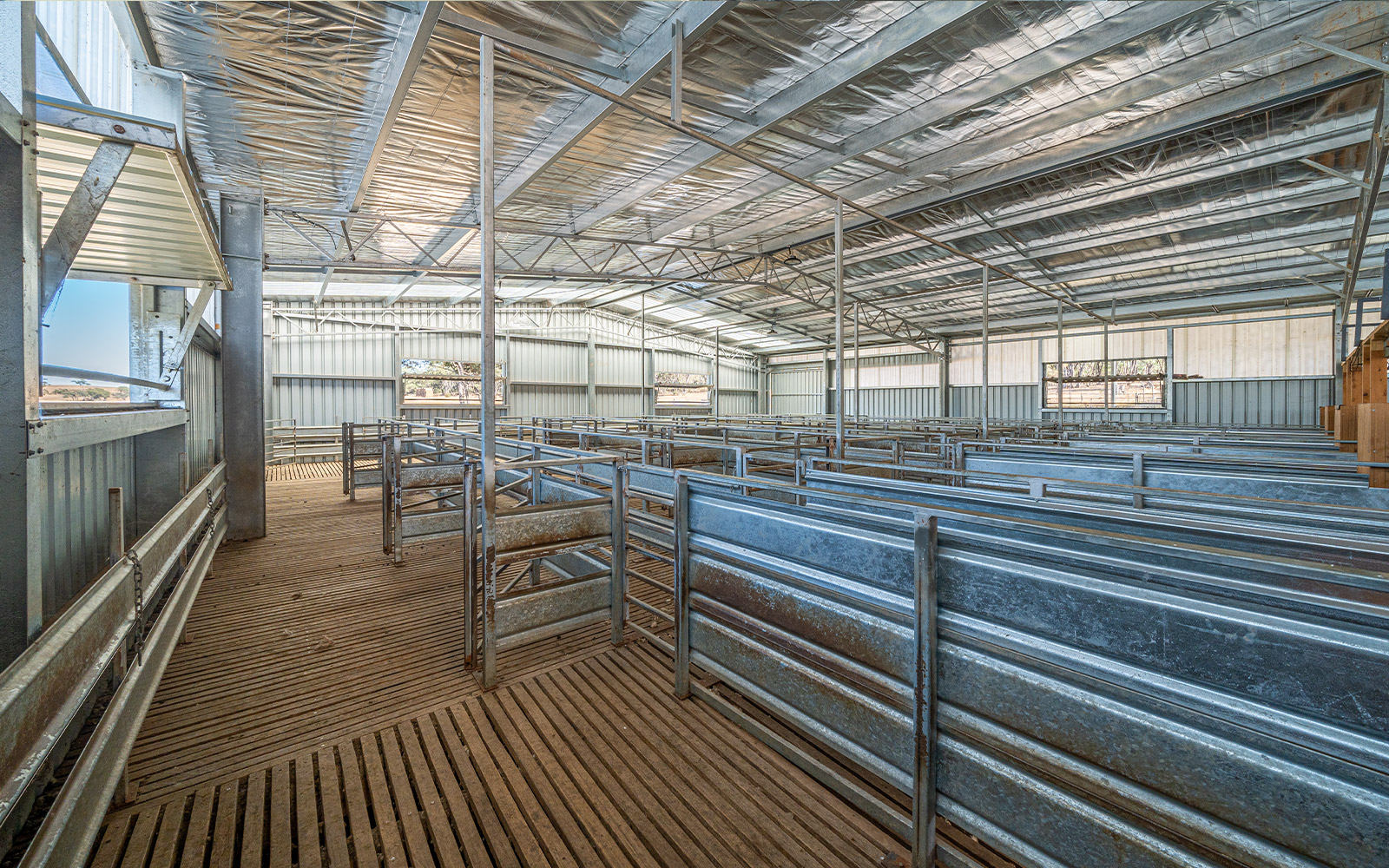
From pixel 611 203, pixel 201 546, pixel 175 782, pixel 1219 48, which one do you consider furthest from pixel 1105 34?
Result: pixel 201 546

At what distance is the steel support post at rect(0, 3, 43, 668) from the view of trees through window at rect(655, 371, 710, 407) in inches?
1019

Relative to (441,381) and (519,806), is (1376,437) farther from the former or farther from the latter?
(441,381)

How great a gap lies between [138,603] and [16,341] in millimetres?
1626

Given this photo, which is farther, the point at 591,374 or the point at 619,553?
the point at 591,374

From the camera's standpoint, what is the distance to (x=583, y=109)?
6848 millimetres

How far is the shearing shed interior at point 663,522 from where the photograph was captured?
1.74m

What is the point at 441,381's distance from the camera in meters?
22.3

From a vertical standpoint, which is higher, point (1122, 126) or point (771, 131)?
point (1122, 126)

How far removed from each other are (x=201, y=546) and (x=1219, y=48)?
1177cm

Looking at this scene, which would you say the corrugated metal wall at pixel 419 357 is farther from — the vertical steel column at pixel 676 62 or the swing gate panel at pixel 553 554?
the swing gate panel at pixel 553 554

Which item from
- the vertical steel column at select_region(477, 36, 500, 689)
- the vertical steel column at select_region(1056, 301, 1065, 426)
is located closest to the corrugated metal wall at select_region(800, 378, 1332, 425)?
the vertical steel column at select_region(1056, 301, 1065, 426)

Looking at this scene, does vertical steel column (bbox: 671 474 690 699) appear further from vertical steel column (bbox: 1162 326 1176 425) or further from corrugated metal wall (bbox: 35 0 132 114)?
vertical steel column (bbox: 1162 326 1176 425)

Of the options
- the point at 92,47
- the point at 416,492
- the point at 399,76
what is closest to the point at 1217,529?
the point at 416,492

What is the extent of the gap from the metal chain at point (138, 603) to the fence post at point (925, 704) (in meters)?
3.77
